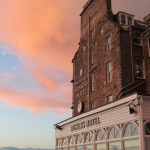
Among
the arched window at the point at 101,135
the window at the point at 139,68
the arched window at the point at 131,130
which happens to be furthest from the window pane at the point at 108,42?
the arched window at the point at 131,130

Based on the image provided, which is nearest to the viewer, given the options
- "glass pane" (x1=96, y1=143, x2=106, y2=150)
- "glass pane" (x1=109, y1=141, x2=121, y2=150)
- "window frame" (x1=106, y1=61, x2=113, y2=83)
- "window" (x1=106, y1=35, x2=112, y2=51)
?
"glass pane" (x1=109, y1=141, x2=121, y2=150)

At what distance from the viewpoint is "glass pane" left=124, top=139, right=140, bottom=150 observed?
1890cm

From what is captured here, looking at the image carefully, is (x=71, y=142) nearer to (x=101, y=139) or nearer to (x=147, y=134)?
(x=101, y=139)

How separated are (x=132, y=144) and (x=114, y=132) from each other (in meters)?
2.51

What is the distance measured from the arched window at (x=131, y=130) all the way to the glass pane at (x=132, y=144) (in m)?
0.43

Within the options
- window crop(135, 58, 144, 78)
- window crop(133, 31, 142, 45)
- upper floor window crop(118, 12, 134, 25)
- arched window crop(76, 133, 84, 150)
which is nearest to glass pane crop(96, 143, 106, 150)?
arched window crop(76, 133, 84, 150)

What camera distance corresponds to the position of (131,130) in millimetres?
19703

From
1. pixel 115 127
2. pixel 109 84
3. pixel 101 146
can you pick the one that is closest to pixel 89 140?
pixel 101 146

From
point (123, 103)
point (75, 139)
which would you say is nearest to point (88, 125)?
point (75, 139)

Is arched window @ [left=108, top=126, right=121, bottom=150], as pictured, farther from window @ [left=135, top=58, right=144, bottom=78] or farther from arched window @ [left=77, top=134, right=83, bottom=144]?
window @ [left=135, top=58, right=144, bottom=78]

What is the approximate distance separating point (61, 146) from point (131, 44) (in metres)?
14.0

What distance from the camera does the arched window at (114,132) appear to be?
69.9 ft

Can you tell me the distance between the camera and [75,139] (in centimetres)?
2877

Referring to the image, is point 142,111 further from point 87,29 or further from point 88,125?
point 87,29
